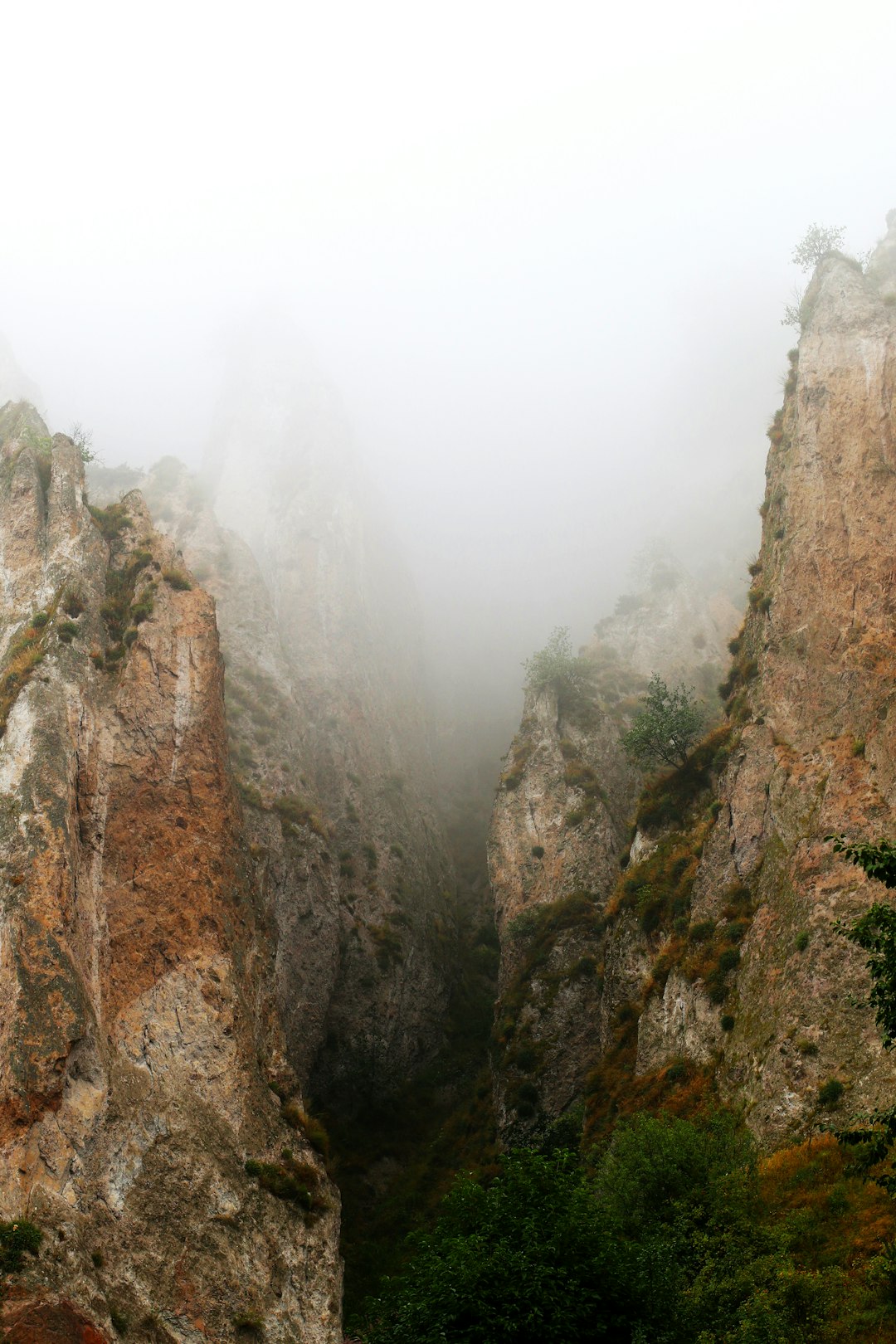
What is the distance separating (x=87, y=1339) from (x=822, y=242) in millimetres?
65318

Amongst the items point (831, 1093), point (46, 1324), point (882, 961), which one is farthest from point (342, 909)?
point (882, 961)

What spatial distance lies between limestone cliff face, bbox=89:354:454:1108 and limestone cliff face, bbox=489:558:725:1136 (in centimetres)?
735

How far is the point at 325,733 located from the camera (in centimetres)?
6669

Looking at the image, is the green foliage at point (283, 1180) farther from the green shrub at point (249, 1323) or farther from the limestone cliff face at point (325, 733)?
the limestone cliff face at point (325, 733)

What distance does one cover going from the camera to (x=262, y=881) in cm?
4753

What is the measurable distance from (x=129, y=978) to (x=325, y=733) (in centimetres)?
3645

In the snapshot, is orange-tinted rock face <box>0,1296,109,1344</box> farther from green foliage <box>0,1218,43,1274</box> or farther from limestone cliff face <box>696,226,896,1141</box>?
limestone cliff face <box>696,226,896,1141</box>

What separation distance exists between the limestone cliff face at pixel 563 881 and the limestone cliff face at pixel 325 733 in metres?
7.35

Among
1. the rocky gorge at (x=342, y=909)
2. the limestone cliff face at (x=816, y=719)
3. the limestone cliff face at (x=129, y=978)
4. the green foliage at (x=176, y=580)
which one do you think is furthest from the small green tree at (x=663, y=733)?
the green foliage at (x=176, y=580)

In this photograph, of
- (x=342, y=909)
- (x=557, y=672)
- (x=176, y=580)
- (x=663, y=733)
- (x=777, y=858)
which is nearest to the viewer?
(x=777, y=858)

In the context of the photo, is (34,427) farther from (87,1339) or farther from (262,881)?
(87,1339)

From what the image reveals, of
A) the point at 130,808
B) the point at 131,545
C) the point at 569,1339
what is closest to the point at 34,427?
the point at 131,545

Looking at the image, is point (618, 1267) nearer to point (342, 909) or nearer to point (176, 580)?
point (176, 580)

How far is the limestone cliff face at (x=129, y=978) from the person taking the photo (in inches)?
984
